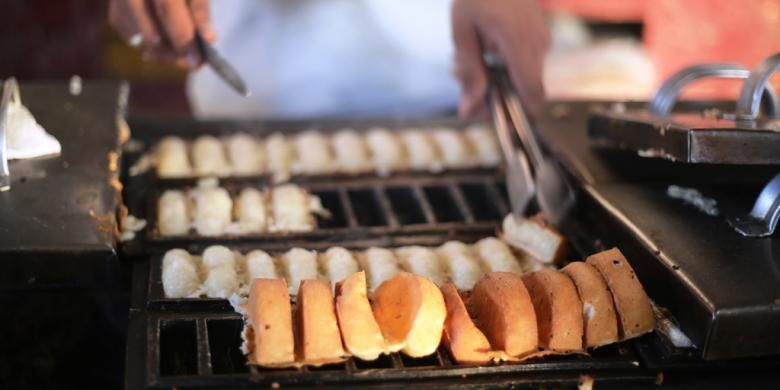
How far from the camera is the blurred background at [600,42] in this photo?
13.8ft

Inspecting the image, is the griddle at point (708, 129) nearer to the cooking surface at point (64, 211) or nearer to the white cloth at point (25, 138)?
the cooking surface at point (64, 211)

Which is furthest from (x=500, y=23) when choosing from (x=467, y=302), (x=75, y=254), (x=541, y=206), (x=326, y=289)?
(x=75, y=254)

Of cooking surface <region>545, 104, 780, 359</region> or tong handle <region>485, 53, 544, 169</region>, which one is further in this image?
tong handle <region>485, 53, 544, 169</region>

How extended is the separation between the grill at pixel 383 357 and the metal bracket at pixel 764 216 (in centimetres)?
24

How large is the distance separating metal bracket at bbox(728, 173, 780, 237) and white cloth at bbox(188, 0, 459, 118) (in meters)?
2.02

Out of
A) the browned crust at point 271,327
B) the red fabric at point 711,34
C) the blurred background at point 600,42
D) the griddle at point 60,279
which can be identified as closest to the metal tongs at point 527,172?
the browned crust at point 271,327

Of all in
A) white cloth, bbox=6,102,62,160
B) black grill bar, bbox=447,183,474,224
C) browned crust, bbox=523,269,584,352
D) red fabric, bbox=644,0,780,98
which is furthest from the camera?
red fabric, bbox=644,0,780,98

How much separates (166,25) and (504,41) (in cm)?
103

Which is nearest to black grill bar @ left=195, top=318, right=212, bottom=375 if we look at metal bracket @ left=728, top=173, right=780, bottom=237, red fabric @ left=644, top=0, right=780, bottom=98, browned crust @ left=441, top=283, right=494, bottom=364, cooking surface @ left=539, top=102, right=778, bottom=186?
browned crust @ left=441, top=283, right=494, bottom=364

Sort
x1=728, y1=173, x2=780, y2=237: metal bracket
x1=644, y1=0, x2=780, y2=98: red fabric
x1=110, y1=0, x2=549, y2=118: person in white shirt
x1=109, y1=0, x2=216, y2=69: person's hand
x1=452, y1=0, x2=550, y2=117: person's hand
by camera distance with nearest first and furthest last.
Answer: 1. x1=728, y1=173, x2=780, y2=237: metal bracket
2. x1=109, y1=0, x2=216, y2=69: person's hand
3. x1=452, y1=0, x2=550, y2=117: person's hand
4. x1=110, y1=0, x2=549, y2=118: person in white shirt
5. x1=644, y1=0, x2=780, y2=98: red fabric

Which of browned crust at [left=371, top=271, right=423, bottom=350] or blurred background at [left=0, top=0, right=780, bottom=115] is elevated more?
blurred background at [left=0, top=0, right=780, bottom=115]

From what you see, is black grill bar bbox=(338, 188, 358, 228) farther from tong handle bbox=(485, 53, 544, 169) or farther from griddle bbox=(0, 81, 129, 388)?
griddle bbox=(0, 81, 129, 388)

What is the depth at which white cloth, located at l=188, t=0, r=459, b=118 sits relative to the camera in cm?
367

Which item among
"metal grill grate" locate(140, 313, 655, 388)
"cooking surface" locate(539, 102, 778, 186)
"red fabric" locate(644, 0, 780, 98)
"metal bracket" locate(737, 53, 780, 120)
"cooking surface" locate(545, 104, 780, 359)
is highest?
"red fabric" locate(644, 0, 780, 98)
